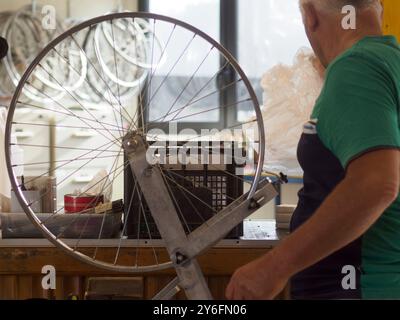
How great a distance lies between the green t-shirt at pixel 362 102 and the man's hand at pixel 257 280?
0.14m

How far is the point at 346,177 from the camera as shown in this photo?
66cm

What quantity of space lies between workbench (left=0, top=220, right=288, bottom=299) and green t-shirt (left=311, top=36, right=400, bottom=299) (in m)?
0.38

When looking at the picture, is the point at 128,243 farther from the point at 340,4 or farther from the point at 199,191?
the point at 340,4

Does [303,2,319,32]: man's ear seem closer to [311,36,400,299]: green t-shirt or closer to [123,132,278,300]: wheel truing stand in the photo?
[311,36,400,299]: green t-shirt

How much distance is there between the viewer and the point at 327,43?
793mm

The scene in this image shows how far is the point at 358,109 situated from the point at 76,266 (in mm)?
591

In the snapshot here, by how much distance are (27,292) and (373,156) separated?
68 centimetres

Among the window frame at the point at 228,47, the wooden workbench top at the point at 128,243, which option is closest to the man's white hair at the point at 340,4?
the wooden workbench top at the point at 128,243

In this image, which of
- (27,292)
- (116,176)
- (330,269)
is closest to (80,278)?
(27,292)

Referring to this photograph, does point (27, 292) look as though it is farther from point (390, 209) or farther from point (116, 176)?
point (390, 209)

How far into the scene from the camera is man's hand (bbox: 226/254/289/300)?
69 cm

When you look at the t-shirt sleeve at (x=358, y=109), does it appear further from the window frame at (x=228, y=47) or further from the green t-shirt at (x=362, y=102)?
the window frame at (x=228, y=47)

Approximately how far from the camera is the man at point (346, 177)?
65 centimetres

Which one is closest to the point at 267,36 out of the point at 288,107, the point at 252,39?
the point at 252,39
